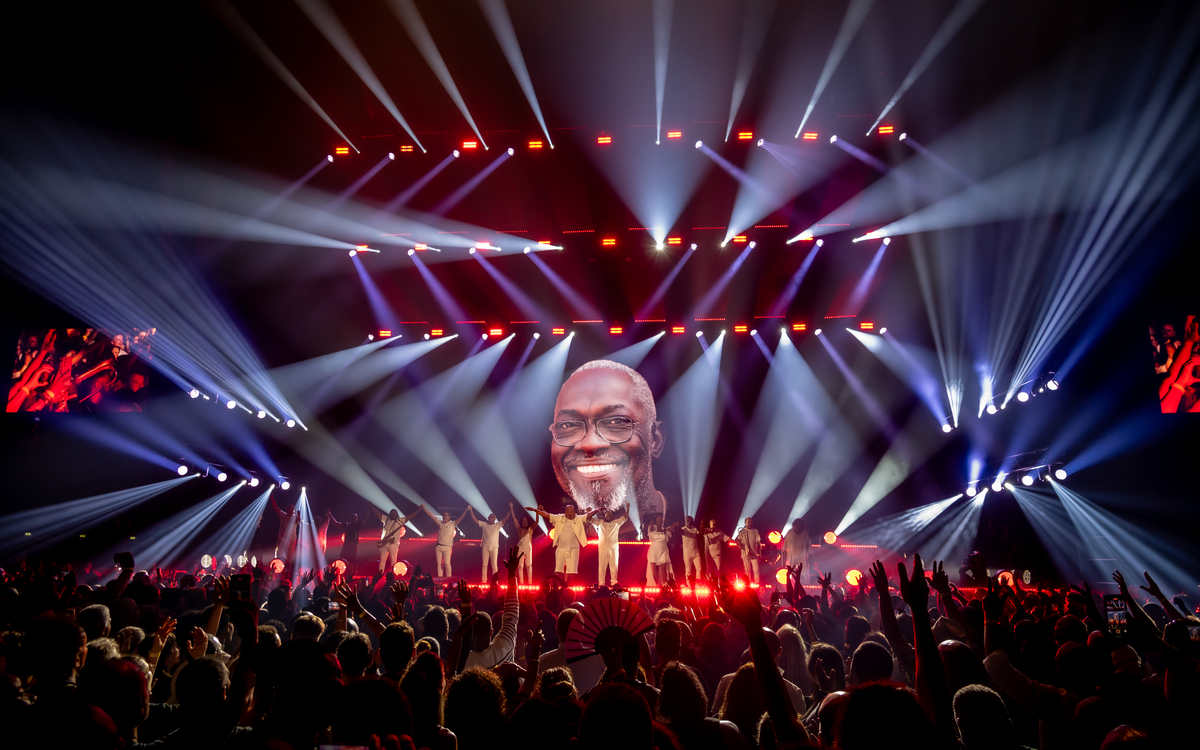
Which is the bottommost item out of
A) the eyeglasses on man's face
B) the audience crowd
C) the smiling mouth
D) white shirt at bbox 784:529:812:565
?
the audience crowd

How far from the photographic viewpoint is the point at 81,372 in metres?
14.3

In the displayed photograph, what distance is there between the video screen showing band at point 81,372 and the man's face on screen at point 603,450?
1056 centimetres

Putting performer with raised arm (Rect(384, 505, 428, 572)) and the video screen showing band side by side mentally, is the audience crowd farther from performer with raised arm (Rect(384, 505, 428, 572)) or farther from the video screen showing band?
the video screen showing band

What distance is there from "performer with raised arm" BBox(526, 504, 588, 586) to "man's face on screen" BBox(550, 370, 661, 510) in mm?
2047

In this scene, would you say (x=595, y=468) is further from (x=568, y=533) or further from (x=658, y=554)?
(x=658, y=554)

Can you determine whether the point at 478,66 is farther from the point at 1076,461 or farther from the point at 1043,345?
the point at 1076,461

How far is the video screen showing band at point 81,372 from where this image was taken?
14.3m

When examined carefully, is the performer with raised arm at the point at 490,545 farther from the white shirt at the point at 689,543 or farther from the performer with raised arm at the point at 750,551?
the performer with raised arm at the point at 750,551

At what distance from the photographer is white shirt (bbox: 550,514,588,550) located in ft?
43.8

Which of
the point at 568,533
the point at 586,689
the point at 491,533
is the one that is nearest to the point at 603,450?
the point at 568,533

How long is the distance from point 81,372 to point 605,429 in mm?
13065

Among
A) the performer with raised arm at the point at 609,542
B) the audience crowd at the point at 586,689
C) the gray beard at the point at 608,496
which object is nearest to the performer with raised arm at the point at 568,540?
the performer with raised arm at the point at 609,542

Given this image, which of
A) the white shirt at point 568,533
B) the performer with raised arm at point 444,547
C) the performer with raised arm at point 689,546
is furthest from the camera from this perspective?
the performer with raised arm at point 444,547

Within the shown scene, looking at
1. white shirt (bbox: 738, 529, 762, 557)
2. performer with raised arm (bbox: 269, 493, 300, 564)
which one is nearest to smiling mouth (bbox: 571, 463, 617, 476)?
white shirt (bbox: 738, 529, 762, 557)
